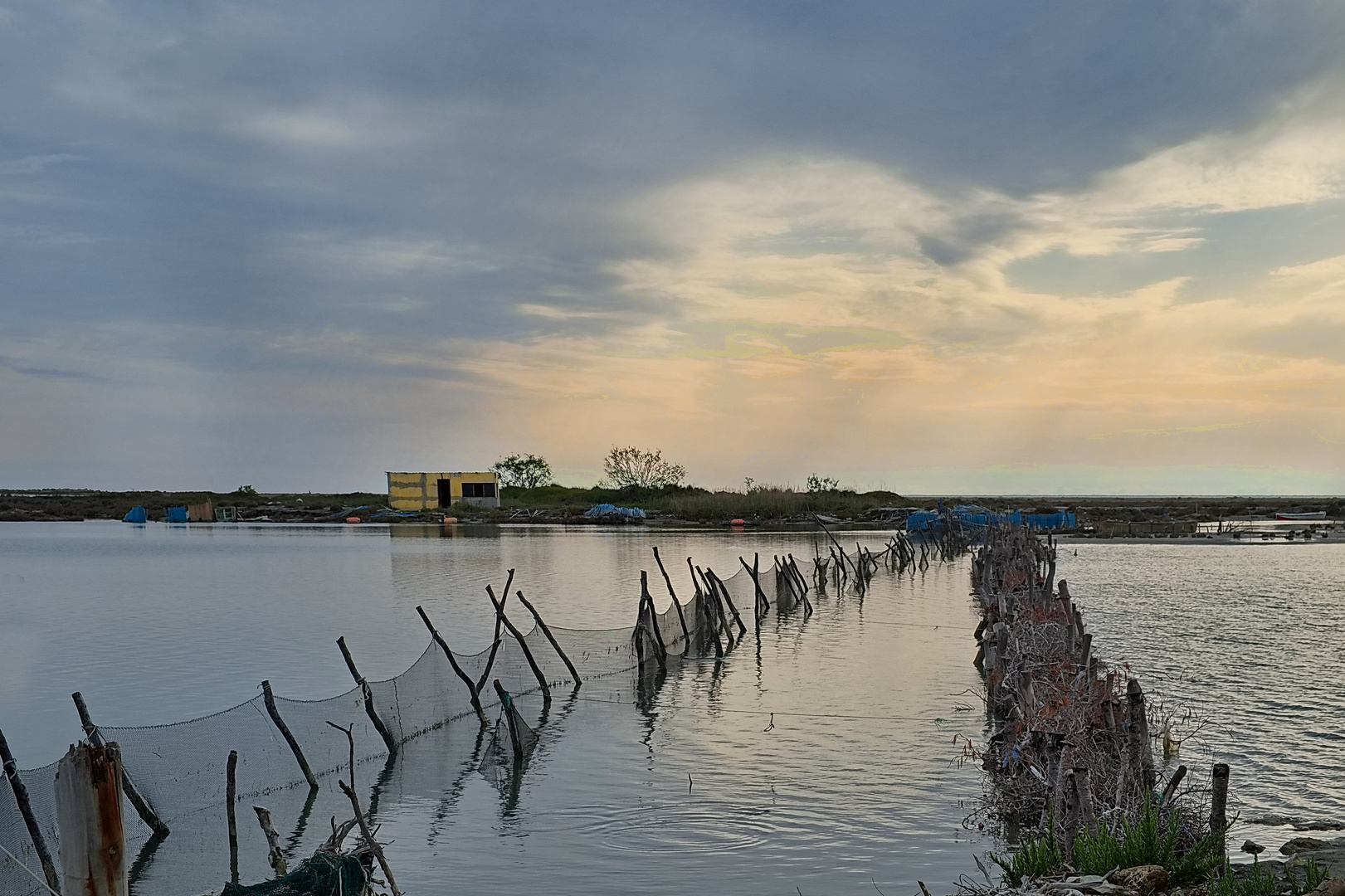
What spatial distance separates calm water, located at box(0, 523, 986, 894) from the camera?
29.1 ft

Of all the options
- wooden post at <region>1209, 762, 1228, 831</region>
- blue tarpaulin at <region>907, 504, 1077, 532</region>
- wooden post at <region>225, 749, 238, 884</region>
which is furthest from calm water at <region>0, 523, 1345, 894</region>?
blue tarpaulin at <region>907, 504, 1077, 532</region>

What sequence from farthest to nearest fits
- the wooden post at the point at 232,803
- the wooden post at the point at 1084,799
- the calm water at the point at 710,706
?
the calm water at the point at 710,706
the wooden post at the point at 232,803
the wooden post at the point at 1084,799

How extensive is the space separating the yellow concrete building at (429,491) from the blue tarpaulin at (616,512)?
7.58m

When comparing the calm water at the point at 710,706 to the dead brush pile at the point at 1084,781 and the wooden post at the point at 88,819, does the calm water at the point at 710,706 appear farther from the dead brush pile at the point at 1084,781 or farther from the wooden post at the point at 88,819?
the wooden post at the point at 88,819

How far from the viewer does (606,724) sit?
13742mm

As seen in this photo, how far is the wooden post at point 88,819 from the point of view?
5.61m

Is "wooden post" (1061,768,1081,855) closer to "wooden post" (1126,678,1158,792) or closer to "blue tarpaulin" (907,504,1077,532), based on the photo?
"wooden post" (1126,678,1158,792)

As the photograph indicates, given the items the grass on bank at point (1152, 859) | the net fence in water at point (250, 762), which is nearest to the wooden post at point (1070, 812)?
the grass on bank at point (1152, 859)

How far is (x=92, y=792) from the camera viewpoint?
562cm

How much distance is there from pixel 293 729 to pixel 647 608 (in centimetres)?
863

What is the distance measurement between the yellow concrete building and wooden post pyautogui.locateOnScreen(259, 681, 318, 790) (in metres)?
66.7

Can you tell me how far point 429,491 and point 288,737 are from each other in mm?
67484

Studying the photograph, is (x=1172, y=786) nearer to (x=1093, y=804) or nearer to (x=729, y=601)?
(x=1093, y=804)

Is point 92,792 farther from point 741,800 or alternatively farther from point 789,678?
point 789,678
